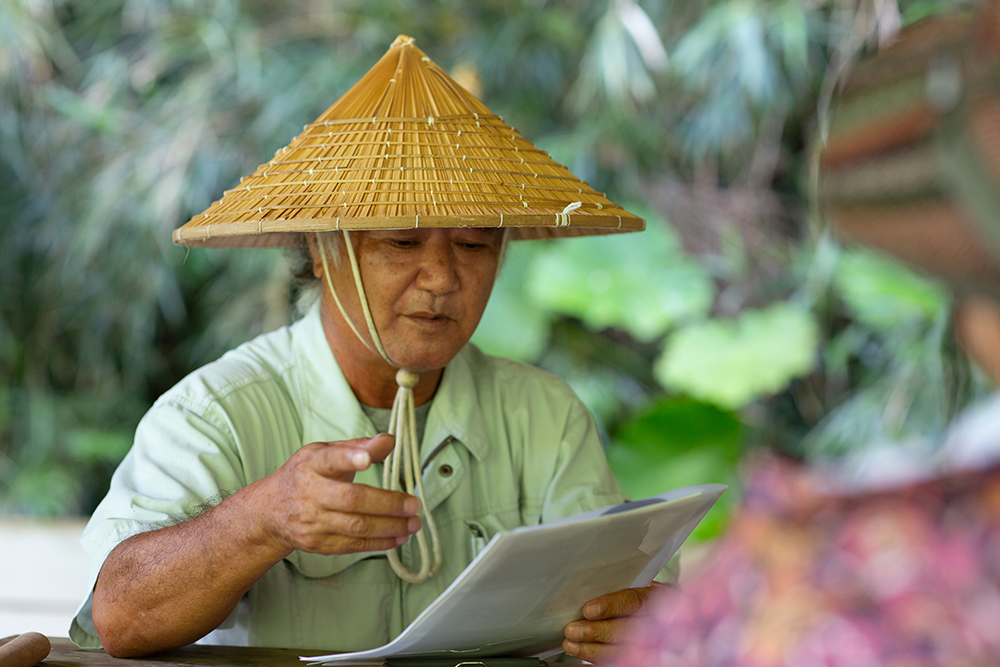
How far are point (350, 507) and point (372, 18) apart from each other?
254cm

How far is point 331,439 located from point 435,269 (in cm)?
28

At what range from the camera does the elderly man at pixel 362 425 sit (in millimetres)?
955

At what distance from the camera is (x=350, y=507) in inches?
33.8

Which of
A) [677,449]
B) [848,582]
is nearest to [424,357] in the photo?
[848,582]

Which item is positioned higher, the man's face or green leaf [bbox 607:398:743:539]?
the man's face

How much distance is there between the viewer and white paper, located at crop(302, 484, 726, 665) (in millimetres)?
Answer: 790

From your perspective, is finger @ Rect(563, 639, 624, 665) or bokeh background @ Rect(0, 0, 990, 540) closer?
finger @ Rect(563, 639, 624, 665)

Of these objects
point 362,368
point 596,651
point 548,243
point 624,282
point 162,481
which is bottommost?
point 596,651

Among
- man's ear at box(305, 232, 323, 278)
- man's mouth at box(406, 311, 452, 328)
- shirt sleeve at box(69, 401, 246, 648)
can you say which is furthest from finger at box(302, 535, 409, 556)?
man's ear at box(305, 232, 323, 278)

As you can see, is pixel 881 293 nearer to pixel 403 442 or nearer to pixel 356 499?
pixel 403 442

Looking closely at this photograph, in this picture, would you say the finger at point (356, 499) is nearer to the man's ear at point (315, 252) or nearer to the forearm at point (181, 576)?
the forearm at point (181, 576)

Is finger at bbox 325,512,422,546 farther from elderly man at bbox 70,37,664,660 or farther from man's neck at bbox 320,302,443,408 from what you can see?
man's neck at bbox 320,302,443,408

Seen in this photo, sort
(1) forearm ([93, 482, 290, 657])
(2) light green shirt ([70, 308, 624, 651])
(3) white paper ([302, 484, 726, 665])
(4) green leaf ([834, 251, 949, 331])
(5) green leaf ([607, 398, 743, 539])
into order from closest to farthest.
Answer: (3) white paper ([302, 484, 726, 665]), (1) forearm ([93, 482, 290, 657]), (2) light green shirt ([70, 308, 624, 651]), (4) green leaf ([834, 251, 949, 331]), (5) green leaf ([607, 398, 743, 539])

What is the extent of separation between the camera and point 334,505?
0.86 meters
